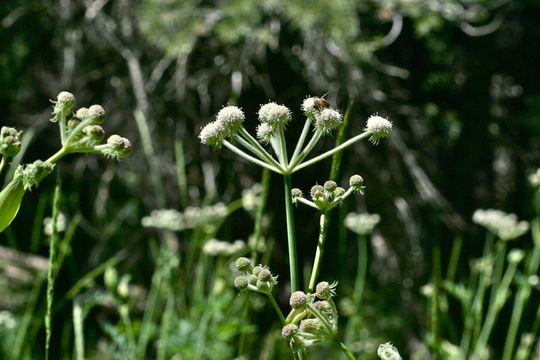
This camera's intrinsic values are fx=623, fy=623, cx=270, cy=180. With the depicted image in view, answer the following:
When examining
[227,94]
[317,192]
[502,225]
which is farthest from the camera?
[227,94]

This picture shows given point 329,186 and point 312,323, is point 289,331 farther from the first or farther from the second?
point 329,186

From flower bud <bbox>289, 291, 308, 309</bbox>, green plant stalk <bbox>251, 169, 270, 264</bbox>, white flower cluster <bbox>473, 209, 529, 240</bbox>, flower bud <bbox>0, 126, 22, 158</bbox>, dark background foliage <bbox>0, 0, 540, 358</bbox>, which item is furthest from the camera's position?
dark background foliage <bbox>0, 0, 540, 358</bbox>

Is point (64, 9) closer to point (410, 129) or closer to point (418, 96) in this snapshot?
point (410, 129)

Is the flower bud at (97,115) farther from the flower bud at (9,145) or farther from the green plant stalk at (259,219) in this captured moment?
the green plant stalk at (259,219)

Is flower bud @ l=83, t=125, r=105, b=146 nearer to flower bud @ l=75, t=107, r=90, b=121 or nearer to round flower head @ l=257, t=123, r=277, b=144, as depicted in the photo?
flower bud @ l=75, t=107, r=90, b=121

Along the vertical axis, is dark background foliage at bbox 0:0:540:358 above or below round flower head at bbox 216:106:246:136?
above

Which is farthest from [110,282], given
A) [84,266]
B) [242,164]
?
[84,266]

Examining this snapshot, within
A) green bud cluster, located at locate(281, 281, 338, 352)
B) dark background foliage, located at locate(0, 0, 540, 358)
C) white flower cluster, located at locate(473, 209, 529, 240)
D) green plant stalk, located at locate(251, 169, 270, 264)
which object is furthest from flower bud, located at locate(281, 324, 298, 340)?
dark background foliage, located at locate(0, 0, 540, 358)

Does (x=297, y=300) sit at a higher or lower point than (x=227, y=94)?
lower

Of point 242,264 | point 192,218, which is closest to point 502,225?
point 192,218
